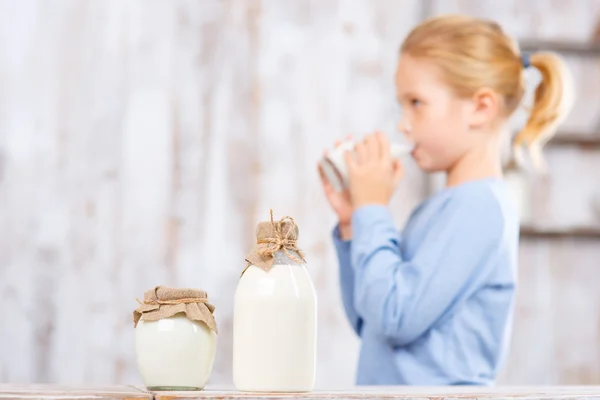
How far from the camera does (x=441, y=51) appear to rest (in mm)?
1491

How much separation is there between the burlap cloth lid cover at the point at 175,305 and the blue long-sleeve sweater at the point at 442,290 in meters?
0.39

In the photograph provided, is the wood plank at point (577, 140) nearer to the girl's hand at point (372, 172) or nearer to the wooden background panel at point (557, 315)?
the wooden background panel at point (557, 315)

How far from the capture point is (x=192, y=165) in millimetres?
2705

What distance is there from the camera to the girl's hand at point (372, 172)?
1.44m

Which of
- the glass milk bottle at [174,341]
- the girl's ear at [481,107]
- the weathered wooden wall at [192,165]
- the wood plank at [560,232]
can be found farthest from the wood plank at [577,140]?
the glass milk bottle at [174,341]

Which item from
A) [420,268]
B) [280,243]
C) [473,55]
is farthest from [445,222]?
[280,243]

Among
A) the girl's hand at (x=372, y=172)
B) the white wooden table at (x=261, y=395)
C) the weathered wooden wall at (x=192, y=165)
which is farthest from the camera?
the weathered wooden wall at (x=192, y=165)

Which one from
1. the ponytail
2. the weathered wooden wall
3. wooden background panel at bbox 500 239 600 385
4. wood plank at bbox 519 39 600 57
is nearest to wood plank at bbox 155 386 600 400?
the ponytail

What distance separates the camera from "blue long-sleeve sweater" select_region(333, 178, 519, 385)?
4.17 feet

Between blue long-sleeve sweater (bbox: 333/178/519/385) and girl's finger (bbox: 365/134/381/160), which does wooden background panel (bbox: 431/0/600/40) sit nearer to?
girl's finger (bbox: 365/134/381/160)

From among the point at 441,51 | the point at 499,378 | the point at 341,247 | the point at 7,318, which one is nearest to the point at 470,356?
the point at 341,247

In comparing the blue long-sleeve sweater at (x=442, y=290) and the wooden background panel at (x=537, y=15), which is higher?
the wooden background panel at (x=537, y=15)

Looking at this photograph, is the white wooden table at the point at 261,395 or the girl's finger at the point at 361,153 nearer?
the white wooden table at the point at 261,395

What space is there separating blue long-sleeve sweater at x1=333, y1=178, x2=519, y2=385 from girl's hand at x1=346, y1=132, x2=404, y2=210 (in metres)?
0.03
